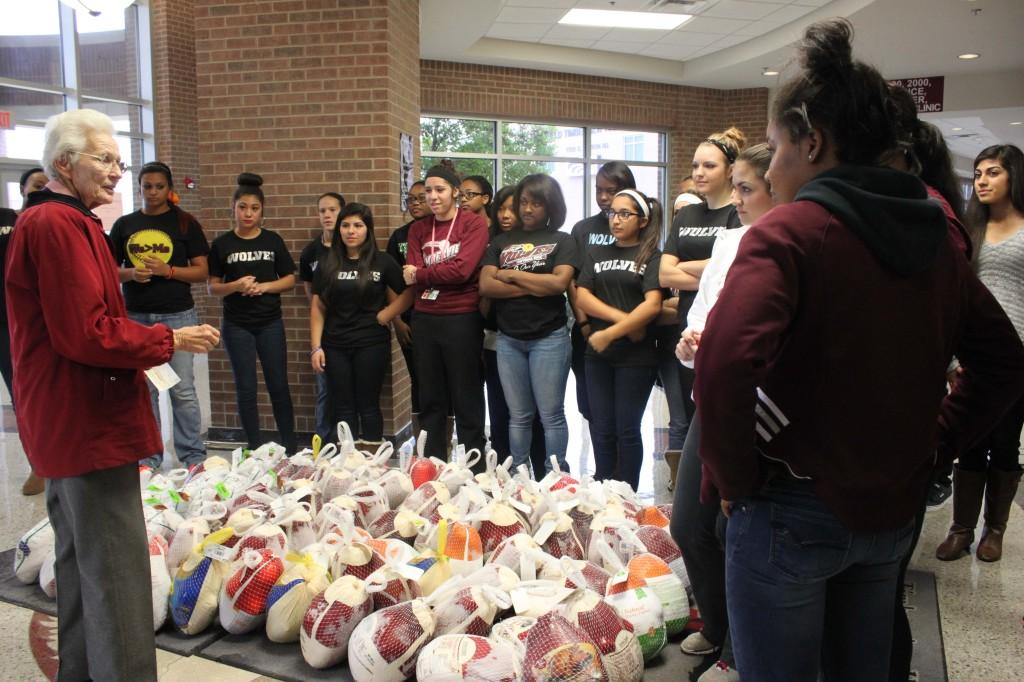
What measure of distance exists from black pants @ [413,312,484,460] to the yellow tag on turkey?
1.42m

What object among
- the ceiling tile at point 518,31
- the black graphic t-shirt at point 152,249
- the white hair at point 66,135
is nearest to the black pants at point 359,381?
the black graphic t-shirt at point 152,249

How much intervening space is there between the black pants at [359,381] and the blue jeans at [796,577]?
3.35 metres

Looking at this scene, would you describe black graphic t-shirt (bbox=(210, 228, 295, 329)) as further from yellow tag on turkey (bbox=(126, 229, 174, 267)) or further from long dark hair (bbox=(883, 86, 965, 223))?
long dark hair (bbox=(883, 86, 965, 223))

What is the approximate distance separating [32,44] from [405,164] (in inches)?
258

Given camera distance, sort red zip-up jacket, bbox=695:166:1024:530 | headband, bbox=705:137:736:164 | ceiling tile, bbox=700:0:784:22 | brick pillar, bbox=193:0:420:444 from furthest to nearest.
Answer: ceiling tile, bbox=700:0:784:22
brick pillar, bbox=193:0:420:444
headband, bbox=705:137:736:164
red zip-up jacket, bbox=695:166:1024:530

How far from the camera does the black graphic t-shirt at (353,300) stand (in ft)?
14.6

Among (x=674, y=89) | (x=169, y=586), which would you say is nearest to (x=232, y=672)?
(x=169, y=586)

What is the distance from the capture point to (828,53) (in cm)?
124

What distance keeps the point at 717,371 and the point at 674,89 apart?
38.7ft

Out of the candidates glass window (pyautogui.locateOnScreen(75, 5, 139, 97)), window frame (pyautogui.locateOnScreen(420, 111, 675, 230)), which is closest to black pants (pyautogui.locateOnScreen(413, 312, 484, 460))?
window frame (pyautogui.locateOnScreen(420, 111, 675, 230))

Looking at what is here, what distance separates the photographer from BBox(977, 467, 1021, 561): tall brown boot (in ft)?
10.8

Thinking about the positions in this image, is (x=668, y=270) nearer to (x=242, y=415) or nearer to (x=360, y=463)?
(x=360, y=463)

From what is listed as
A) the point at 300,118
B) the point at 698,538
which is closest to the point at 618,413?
the point at 698,538

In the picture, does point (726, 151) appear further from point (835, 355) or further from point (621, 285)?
point (835, 355)
